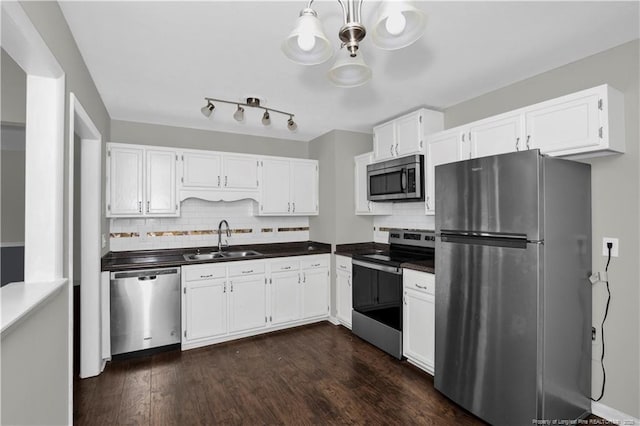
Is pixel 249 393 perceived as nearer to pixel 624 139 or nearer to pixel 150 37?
pixel 150 37

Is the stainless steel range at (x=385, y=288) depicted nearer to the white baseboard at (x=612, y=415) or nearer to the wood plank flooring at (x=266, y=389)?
the wood plank flooring at (x=266, y=389)

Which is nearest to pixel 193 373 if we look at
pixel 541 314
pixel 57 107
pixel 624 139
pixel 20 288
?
pixel 20 288

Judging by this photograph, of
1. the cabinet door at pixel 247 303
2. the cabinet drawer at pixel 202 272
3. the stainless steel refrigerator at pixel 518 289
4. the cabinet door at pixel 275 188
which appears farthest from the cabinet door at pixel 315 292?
the stainless steel refrigerator at pixel 518 289

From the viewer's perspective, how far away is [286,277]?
152 inches

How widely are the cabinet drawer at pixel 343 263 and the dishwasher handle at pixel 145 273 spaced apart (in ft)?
6.17

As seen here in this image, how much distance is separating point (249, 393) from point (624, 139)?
10.7ft

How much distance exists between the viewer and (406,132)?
3395 millimetres

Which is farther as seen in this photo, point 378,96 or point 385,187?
point 385,187

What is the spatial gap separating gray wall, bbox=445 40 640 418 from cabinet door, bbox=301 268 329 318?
8.75ft

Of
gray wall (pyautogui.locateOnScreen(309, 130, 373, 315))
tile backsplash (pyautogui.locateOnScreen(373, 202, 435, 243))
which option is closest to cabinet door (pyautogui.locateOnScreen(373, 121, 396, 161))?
gray wall (pyautogui.locateOnScreen(309, 130, 373, 315))

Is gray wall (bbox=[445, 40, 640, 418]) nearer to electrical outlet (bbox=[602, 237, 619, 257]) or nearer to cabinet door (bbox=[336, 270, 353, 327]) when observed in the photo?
electrical outlet (bbox=[602, 237, 619, 257])

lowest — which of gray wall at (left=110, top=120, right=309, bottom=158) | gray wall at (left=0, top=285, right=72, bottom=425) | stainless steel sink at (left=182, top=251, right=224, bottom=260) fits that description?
gray wall at (left=0, top=285, right=72, bottom=425)

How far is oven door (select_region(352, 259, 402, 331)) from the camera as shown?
10.1 ft

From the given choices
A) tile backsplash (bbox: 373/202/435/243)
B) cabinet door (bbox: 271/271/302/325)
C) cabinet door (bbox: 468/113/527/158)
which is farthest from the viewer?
cabinet door (bbox: 271/271/302/325)
